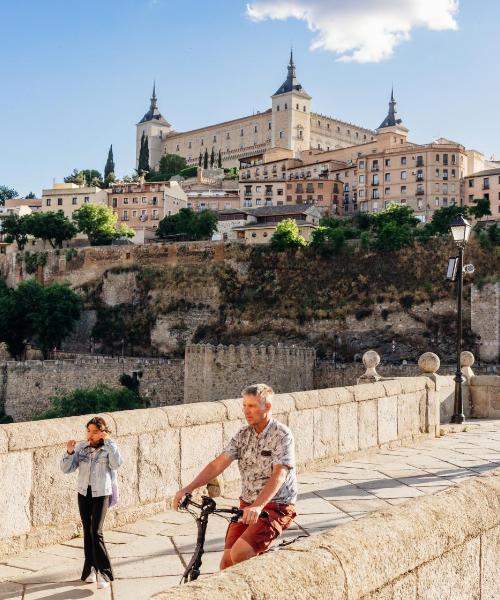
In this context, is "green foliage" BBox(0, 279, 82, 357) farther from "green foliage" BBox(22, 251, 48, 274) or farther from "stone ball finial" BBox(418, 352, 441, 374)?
"stone ball finial" BBox(418, 352, 441, 374)

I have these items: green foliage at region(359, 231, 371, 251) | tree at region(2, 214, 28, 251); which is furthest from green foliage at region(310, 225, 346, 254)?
tree at region(2, 214, 28, 251)

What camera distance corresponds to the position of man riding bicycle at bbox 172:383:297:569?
4.63 metres

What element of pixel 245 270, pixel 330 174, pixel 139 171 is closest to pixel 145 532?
pixel 245 270

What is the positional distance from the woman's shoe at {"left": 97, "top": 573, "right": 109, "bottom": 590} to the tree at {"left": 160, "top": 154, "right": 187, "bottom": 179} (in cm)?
11581

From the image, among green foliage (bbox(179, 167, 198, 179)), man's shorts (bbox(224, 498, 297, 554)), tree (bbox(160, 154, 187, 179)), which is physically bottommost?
man's shorts (bbox(224, 498, 297, 554))

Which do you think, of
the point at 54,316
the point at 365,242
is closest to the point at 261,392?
the point at 365,242

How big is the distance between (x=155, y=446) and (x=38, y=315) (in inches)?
2211

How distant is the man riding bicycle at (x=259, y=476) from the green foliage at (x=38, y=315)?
191 feet

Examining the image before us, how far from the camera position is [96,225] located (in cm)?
7875

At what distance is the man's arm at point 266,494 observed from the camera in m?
4.51

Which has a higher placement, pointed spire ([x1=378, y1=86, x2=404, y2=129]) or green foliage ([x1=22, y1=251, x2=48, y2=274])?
pointed spire ([x1=378, y1=86, x2=404, y2=129])

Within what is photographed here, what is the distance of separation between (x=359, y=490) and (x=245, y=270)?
55331 millimetres

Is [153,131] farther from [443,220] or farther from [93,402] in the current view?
[93,402]

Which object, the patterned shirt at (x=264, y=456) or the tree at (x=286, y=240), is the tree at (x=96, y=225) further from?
the patterned shirt at (x=264, y=456)
